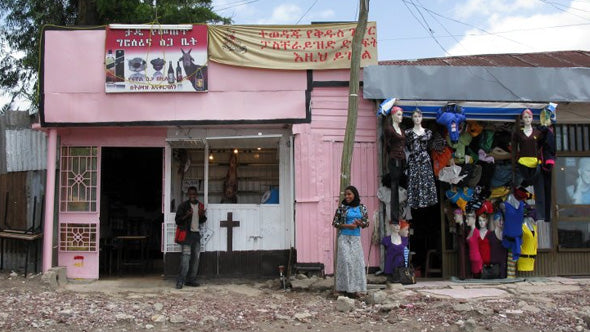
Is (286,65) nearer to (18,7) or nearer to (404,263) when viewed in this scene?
(404,263)

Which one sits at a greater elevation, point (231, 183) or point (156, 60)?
point (156, 60)

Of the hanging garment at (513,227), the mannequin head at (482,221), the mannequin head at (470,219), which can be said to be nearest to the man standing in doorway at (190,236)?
the mannequin head at (470,219)

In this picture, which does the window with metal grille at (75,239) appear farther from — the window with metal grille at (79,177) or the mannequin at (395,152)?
the mannequin at (395,152)

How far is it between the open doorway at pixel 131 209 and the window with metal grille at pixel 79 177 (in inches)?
61.7

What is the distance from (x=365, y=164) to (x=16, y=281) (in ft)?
21.4

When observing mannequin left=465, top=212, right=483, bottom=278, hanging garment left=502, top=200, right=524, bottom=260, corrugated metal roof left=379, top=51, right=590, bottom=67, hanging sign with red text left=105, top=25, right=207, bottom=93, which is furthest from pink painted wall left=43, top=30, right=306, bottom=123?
hanging garment left=502, top=200, right=524, bottom=260

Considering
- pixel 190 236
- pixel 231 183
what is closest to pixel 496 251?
pixel 231 183

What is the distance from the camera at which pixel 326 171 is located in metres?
9.52

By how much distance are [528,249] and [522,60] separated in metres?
4.51

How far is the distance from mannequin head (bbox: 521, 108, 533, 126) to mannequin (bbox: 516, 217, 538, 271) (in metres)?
1.74

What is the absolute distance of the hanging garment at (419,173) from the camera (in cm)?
900

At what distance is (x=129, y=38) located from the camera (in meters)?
9.64

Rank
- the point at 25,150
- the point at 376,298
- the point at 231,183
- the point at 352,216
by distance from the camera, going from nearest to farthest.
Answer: the point at 376,298
the point at 352,216
the point at 231,183
the point at 25,150

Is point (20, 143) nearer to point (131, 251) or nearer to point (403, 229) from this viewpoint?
point (131, 251)
